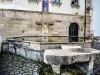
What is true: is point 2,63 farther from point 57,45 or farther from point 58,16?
point 58,16

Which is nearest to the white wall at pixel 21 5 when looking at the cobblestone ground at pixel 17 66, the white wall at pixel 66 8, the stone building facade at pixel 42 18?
the stone building facade at pixel 42 18

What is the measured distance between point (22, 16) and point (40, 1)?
171cm

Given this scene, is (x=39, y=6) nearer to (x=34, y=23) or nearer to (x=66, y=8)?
(x=34, y=23)

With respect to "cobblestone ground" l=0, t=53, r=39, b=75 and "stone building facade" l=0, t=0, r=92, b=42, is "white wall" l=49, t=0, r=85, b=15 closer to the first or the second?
"stone building facade" l=0, t=0, r=92, b=42

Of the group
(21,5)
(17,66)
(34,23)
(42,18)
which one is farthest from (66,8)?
(17,66)

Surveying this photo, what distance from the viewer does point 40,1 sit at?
12.5 m

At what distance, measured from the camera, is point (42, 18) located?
1262 centimetres

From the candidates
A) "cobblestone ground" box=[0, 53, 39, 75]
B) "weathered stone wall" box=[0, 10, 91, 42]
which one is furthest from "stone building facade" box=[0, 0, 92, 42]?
"cobblestone ground" box=[0, 53, 39, 75]

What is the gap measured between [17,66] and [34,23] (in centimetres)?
587

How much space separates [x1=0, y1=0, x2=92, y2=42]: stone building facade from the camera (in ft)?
37.2

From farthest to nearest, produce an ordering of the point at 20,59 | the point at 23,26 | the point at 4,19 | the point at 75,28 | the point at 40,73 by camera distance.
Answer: the point at 75,28 → the point at 23,26 → the point at 4,19 → the point at 20,59 → the point at 40,73

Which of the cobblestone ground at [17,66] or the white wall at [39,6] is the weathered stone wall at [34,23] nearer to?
the white wall at [39,6]

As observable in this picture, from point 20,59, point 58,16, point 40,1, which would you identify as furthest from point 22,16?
point 20,59

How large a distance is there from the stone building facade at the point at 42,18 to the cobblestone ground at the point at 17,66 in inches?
147
